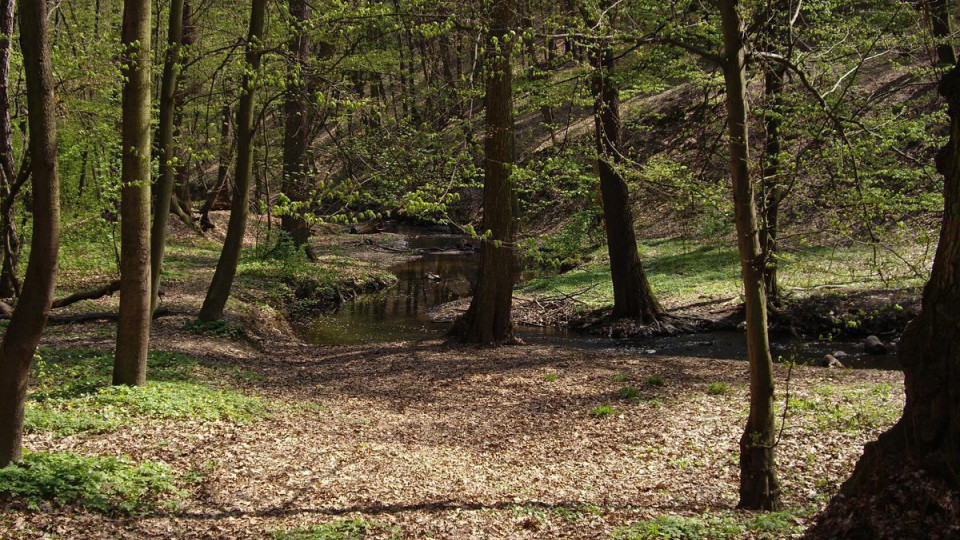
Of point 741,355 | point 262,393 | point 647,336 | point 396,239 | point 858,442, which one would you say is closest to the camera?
point 858,442

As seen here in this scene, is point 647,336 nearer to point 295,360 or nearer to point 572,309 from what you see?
point 572,309

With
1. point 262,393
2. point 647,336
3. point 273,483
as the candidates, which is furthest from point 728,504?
point 647,336

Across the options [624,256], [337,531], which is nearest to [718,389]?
[624,256]

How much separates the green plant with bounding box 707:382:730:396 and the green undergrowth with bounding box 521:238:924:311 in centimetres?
572

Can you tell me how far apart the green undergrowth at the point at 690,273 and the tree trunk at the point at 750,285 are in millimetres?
10036

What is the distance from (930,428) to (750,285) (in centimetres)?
185

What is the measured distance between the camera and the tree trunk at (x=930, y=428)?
3955mm

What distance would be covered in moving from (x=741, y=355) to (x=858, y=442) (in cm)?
644

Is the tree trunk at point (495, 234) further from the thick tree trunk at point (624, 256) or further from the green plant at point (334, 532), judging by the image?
the green plant at point (334, 532)

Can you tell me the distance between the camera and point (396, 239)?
36125 millimetres

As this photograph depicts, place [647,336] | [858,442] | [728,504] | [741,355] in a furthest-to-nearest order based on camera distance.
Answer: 1. [647,336]
2. [741,355]
3. [858,442]
4. [728,504]

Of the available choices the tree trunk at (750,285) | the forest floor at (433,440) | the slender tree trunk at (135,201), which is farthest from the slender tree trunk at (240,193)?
the tree trunk at (750,285)

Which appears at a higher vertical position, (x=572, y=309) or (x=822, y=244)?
(x=822, y=244)

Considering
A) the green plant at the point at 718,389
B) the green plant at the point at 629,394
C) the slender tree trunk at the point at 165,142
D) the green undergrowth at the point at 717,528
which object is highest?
the slender tree trunk at the point at 165,142
